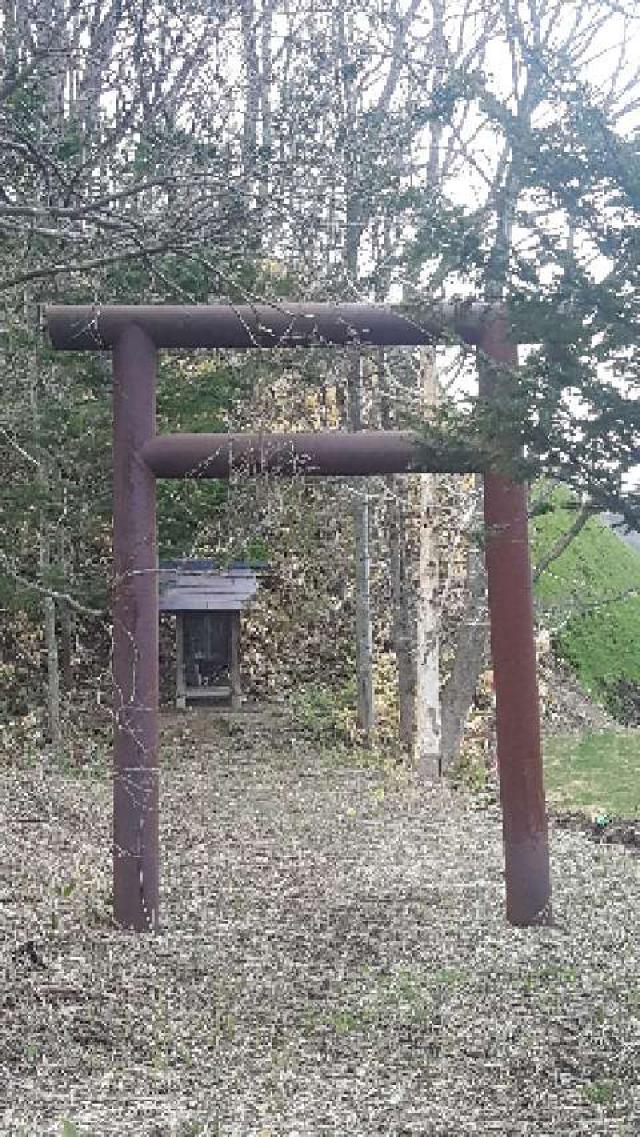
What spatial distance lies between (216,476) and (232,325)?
74cm

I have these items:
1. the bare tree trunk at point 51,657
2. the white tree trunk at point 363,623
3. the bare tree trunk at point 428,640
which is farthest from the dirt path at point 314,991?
the white tree trunk at point 363,623

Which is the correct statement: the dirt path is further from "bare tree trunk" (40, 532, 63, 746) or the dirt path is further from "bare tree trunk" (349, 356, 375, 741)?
"bare tree trunk" (349, 356, 375, 741)

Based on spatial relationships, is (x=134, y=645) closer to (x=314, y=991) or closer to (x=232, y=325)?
(x=232, y=325)

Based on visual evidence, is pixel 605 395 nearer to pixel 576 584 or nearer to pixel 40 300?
pixel 40 300

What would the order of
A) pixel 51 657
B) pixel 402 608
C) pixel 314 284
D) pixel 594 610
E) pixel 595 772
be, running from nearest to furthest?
pixel 314 284 < pixel 51 657 < pixel 402 608 < pixel 595 772 < pixel 594 610

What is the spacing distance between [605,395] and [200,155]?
220cm

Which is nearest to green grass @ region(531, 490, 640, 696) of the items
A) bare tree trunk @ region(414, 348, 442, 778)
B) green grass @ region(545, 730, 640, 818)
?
green grass @ region(545, 730, 640, 818)

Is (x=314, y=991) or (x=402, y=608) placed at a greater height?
(x=402, y=608)

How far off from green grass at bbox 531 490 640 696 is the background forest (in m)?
0.09

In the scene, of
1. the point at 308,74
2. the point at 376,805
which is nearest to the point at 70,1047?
the point at 308,74

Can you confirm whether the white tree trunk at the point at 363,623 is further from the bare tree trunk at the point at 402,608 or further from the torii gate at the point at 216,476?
the torii gate at the point at 216,476

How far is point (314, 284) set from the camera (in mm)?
7914

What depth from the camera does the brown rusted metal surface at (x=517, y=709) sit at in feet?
18.6

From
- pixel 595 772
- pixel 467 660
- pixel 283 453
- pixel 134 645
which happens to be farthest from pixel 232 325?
pixel 595 772
